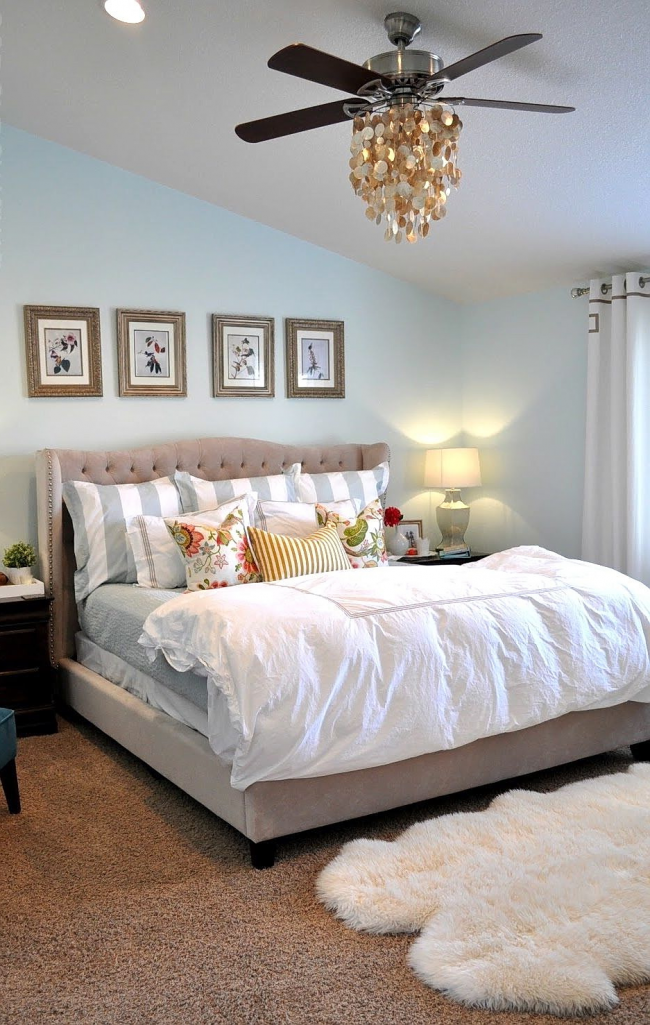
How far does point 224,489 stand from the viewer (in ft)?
15.3

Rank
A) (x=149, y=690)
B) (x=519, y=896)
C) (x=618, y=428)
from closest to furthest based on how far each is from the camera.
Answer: (x=519, y=896) < (x=149, y=690) < (x=618, y=428)

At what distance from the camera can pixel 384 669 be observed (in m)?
2.85

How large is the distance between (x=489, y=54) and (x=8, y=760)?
265 cm

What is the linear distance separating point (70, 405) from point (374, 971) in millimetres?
3326

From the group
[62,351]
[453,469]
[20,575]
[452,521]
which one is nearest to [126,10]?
[62,351]

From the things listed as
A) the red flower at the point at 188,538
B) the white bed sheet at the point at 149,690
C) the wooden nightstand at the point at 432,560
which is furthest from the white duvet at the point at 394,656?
the wooden nightstand at the point at 432,560

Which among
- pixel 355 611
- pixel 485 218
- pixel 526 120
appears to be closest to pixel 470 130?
pixel 526 120

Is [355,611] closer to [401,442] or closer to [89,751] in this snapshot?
[89,751]

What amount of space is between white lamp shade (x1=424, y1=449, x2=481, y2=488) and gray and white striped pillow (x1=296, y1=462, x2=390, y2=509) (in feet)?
1.63

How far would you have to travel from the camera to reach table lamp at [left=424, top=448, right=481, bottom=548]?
18.4 ft

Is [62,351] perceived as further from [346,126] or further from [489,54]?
[489,54]

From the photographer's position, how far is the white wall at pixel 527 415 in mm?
→ 5223

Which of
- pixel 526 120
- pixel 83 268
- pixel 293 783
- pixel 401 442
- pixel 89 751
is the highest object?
pixel 526 120

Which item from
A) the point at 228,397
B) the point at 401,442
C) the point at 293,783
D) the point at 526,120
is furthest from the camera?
the point at 401,442
